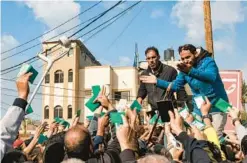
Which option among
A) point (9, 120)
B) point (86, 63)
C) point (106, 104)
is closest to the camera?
point (9, 120)

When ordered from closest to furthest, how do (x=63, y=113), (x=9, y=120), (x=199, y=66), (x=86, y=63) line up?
(x=9, y=120) < (x=199, y=66) < (x=63, y=113) < (x=86, y=63)

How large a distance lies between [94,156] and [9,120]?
86 centimetres

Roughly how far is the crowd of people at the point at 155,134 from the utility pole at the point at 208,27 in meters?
5.12

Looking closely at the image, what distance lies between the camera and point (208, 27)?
11.5m

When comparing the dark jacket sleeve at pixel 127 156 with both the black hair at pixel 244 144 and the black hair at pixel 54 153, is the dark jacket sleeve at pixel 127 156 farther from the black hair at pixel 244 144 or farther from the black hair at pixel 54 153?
the black hair at pixel 244 144

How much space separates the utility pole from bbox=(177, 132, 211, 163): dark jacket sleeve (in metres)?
7.89

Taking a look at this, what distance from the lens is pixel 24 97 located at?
2.97 m

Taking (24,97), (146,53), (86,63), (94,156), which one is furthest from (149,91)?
(86,63)

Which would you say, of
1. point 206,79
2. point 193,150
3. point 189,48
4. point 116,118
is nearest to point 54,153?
point 116,118

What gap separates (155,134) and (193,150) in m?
2.39

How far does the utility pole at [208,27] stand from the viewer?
11.3m

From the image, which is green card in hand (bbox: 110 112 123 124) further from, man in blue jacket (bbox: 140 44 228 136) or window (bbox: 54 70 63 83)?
window (bbox: 54 70 63 83)

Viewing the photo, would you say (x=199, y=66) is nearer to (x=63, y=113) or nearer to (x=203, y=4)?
(x=203, y=4)

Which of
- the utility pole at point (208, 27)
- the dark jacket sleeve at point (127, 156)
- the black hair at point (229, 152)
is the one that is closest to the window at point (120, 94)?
the utility pole at point (208, 27)
